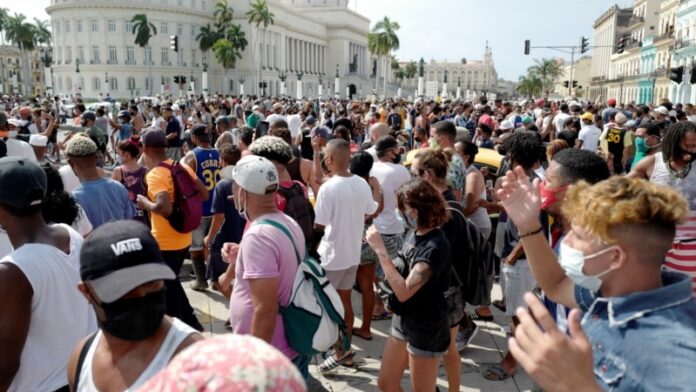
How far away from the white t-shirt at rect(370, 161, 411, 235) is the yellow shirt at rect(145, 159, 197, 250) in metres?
1.97

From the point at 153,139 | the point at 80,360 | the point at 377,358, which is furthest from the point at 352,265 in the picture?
the point at 80,360

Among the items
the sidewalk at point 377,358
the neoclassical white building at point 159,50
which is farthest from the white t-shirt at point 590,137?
the neoclassical white building at point 159,50

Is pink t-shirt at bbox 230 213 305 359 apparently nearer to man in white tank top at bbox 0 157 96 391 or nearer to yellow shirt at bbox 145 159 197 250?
man in white tank top at bbox 0 157 96 391

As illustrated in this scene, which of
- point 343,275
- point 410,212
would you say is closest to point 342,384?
point 343,275

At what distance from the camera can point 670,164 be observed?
4.62m

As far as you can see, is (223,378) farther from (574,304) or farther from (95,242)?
(574,304)

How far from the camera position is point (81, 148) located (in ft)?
14.9

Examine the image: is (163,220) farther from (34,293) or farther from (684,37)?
(684,37)

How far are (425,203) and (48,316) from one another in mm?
2176

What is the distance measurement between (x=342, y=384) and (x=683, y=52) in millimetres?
62528

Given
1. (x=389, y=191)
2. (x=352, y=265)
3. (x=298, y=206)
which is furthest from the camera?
(x=389, y=191)

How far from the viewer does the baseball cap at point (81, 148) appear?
177 inches

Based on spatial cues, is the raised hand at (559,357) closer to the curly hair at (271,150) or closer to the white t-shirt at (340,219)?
the curly hair at (271,150)

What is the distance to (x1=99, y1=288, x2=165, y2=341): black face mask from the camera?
186 centimetres
